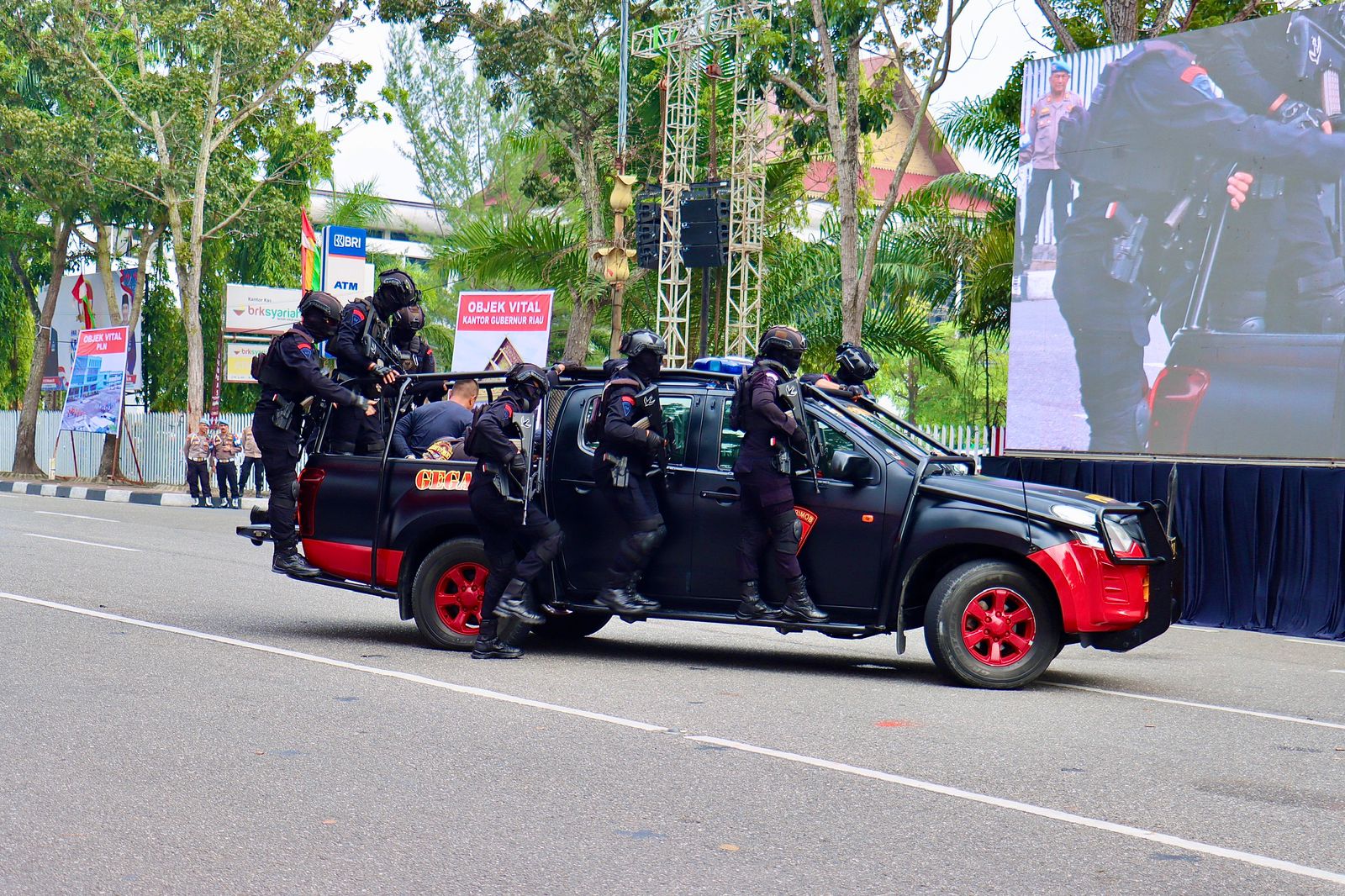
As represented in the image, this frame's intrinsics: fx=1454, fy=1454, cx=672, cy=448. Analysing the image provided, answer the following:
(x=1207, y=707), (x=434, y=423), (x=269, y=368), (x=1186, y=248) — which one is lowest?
(x=1207, y=707)

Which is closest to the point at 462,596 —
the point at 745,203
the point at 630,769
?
the point at 630,769

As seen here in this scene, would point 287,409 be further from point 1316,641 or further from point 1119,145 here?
point 1119,145

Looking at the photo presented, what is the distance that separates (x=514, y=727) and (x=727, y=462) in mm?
2573

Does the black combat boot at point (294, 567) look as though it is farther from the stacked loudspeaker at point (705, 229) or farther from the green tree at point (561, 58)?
the green tree at point (561, 58)

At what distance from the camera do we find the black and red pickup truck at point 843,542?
7953 millimetres

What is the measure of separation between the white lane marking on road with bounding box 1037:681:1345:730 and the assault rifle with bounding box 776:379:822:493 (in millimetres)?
1846

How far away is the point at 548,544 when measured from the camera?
850 centimetres

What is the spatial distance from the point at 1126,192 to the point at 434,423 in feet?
26.4

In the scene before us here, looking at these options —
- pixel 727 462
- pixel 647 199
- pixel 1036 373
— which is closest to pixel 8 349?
pixel 647 199

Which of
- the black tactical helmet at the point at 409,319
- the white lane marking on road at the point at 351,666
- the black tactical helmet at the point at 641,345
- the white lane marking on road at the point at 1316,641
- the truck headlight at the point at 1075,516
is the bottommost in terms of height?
the white lane marking on road at the point at 1316,641

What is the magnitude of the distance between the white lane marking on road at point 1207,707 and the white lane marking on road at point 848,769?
112 inches

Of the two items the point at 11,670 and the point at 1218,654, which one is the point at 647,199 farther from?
the point at 11,670

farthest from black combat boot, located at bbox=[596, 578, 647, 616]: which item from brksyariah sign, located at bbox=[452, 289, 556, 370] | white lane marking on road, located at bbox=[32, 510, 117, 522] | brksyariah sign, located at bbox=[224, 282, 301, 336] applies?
brksyariah sign, located at bbox=[224, 282, 301, 336]

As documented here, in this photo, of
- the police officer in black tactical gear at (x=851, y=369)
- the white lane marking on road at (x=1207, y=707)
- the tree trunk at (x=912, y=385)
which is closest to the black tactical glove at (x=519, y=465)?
the police officer in black tactical gear at (x=851, y=369)
